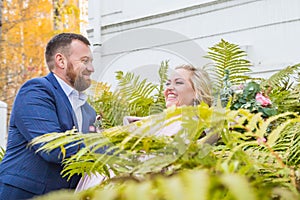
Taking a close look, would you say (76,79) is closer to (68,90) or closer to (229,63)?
(68,90)

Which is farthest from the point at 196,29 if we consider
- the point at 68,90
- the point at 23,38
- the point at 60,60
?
the point at 23,38

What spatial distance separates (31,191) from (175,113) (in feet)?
6.45

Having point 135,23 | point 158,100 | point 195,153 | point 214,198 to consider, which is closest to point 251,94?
point 158,100

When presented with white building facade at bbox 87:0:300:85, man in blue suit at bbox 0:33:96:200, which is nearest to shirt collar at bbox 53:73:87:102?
man in blue suit at bbox 0:33:96:200

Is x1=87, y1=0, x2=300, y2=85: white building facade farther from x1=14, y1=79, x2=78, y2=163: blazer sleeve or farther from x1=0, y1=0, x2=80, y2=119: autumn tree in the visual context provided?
x1=0, y1=0, x2=80, y2=119: autumn tree

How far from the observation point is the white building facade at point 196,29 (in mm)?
5203

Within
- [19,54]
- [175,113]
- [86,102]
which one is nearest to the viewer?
[175,113]

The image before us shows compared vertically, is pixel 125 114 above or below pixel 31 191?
above

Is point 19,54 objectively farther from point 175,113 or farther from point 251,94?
point 175,113

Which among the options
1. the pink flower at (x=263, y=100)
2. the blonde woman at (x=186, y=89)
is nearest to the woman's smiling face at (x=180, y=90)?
the blonde woman at (x=186, y=89)

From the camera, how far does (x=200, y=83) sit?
9.43 ft

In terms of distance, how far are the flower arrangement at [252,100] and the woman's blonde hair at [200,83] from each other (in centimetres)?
15

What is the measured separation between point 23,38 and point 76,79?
456 inches

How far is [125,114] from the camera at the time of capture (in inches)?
86.4
